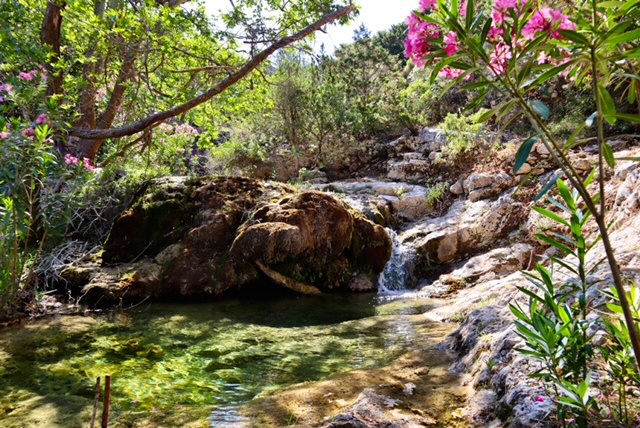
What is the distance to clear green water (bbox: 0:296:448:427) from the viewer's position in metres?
2.77

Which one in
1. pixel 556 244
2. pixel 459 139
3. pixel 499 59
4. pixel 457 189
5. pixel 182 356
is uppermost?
pixel 459 139

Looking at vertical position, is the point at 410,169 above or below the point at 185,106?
above

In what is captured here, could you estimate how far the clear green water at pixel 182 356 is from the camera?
277cm

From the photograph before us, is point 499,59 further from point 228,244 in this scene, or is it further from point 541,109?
point 228,244

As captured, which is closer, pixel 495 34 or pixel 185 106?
pixel 495 34

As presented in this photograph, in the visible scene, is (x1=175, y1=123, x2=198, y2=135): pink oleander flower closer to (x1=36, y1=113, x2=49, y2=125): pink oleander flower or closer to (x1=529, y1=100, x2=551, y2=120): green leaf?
(x1=36, y1=113, x2=49, y2=125): pink oleander flower

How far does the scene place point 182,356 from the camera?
3951mm

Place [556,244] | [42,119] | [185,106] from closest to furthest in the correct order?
[556,244]
[42,119]
[185,106]

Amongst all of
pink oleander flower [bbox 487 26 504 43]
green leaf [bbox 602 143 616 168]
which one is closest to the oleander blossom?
pink oleander flower [bbox 487 26 504 43]

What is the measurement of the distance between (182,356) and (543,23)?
3.86 meters

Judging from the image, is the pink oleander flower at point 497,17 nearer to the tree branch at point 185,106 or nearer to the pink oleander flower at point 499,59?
the pink oleander flower at point 499,59

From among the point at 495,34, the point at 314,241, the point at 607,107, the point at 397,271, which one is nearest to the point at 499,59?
the point at 495,34

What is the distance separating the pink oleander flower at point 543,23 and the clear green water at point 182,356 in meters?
2.47

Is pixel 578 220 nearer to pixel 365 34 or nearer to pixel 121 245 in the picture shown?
pixel 121 245
